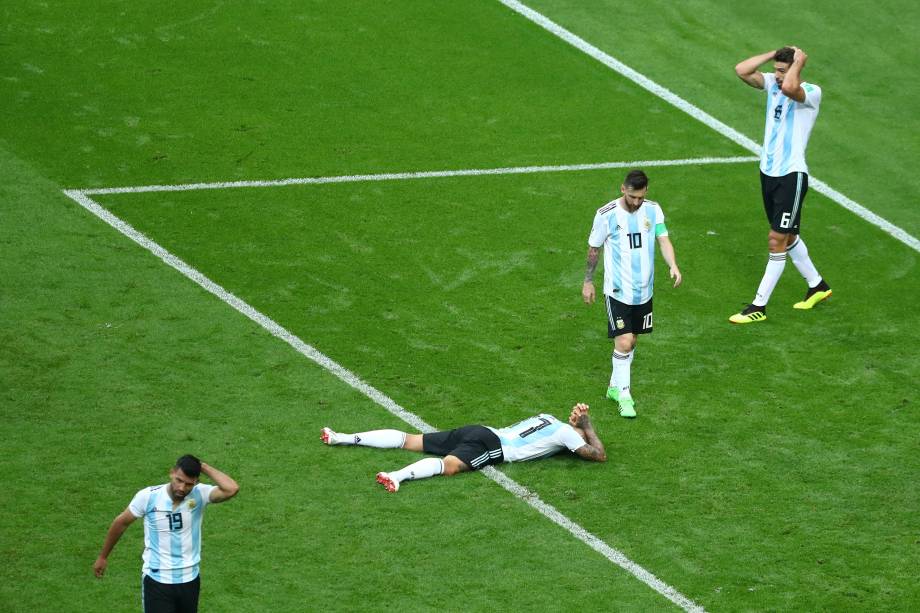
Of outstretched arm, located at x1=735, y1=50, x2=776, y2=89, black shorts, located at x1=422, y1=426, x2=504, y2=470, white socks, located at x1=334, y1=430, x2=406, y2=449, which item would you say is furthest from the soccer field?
outstretched arm, located at x1=735, y1=50, x2=776, y2=89

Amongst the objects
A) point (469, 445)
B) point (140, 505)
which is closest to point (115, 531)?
point (140, 505)

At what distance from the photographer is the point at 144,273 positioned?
621 inches

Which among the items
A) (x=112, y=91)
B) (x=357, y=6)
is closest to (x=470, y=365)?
(x=112, y=91)

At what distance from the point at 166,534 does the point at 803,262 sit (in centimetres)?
866

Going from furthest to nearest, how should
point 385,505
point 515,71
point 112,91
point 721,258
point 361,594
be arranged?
1. point 515,71
2. point 112,91
3. point 721,258
4. point 385,505
5. point 361,594

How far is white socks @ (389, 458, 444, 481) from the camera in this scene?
12.5m

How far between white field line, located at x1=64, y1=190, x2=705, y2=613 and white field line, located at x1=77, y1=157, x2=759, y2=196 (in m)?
0.65

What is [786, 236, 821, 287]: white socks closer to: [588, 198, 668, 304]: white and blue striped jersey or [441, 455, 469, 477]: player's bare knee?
[588, 198, 668, 304]: white and blue striped jersey

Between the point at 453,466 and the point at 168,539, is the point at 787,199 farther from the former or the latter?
the point at 168,539

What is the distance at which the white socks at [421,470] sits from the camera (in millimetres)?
12531

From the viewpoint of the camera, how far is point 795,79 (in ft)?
49.9

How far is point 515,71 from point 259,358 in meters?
7.95

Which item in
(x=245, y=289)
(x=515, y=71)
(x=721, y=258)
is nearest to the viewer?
(x=245, y=289)

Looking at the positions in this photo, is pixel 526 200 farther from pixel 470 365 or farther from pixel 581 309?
pixel 470 365
